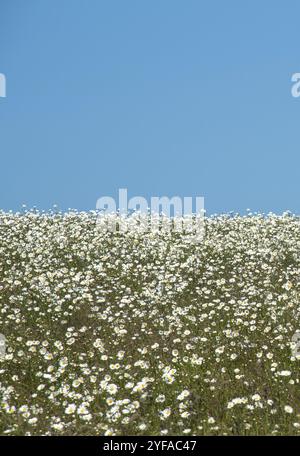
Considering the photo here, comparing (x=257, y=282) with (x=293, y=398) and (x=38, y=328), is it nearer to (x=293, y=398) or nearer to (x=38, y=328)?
(x=38, y=328)

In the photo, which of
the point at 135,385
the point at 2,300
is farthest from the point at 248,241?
the point at 135,385

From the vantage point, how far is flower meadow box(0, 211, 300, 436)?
8.94 meters

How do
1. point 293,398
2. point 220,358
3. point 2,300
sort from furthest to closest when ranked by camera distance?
point 2,300 < point 220,358 < point 293,398

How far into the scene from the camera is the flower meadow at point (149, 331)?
8.94 m

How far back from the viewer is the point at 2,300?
50.0ft

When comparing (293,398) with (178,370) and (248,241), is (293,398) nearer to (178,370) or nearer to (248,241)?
(178,370)

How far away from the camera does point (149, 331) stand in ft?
41.9

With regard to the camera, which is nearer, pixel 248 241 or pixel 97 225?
pixel 248 241

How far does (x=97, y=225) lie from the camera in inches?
891

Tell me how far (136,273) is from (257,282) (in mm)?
3066
